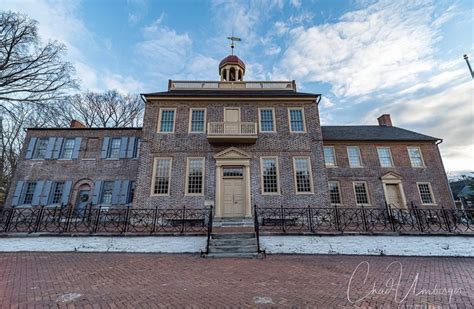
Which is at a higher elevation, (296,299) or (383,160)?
(383,160)

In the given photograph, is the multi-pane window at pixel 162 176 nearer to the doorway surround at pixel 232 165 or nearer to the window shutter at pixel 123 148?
the doorway surround at pixel 232 165

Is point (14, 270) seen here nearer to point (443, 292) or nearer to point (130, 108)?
point (443, 292)

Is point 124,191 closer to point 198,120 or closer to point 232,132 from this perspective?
point 198,120

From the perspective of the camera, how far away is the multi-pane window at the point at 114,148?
14.6 metres

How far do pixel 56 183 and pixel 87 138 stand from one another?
11.9 ft

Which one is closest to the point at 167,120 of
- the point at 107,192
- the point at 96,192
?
the point at 107,192

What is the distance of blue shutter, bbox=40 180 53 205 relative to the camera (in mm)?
13156

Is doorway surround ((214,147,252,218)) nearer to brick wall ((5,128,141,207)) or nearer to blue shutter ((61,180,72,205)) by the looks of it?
brick wall ((5,128,141,207))

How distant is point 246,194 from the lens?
37.8 feet

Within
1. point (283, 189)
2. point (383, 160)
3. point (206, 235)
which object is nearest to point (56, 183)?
point (206, 235)

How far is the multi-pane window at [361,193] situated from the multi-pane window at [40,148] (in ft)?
76.1

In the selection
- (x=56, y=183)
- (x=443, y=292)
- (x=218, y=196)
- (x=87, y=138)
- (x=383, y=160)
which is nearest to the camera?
(x=443, y=292)

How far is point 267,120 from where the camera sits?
Answer: 42.6 ft

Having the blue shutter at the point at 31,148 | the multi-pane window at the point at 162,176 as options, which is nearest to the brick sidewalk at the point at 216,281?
the multi-pane window at the point at 162,176
